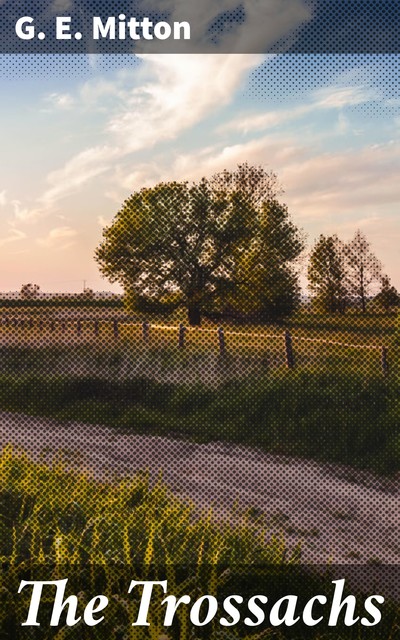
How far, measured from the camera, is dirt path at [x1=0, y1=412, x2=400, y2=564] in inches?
283

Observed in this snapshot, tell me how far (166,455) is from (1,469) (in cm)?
370

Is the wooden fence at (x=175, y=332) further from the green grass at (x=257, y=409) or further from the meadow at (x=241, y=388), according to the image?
the green grass at (x=257, y=409)

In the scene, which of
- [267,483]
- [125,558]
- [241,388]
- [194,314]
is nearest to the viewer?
[125,558]

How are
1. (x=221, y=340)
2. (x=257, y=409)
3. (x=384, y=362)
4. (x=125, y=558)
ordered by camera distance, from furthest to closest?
(x=221, y=340) < (x=384, y=362) < (x=257, y=409) < (x=125, y=558)

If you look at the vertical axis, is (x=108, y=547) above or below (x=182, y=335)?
below

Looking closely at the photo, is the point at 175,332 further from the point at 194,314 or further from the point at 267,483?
the point at 267,483

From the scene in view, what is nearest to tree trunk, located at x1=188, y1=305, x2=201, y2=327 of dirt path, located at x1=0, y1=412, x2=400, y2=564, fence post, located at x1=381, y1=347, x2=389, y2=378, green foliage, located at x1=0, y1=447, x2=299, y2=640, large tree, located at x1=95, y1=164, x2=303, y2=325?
large tree, located at x1=95, y1=164, x2=303, y2=325

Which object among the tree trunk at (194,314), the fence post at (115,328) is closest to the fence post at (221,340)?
the fence post at (115,328)

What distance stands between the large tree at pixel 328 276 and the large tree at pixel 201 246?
0.88m

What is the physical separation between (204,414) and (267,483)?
376 cm

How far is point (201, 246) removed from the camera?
26.2 m

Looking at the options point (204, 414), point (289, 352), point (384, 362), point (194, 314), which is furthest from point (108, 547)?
point (194, 314)

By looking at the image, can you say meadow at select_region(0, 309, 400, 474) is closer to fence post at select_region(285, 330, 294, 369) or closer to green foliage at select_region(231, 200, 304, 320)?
fence post at select_region(285, 330, 294, 369)

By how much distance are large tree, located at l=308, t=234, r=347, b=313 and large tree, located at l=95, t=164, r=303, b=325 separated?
88 centimetres
